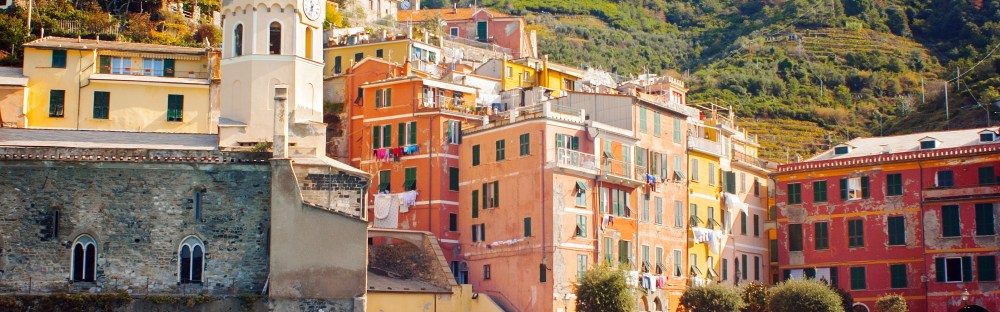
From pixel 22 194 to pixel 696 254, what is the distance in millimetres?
33393

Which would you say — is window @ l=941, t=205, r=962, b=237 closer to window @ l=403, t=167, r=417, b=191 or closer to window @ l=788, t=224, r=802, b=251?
window @ l=788, t=224, r=802, b=251

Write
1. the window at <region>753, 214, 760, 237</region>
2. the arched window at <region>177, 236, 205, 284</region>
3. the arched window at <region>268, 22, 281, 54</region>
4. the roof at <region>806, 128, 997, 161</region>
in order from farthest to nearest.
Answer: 1. the window at <region>753, 214, 760, 237</region>
2. the roof at <region>806, 128, 997, 161</region>
3. the arched window at <region>268, 22, 281, 54</region>
4. the arched window at <region>177, 236, 205, 284</region>

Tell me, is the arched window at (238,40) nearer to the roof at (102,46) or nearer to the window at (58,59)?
the roof at (102,46)

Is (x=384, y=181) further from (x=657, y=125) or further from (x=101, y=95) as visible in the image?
(x=101, y=95)

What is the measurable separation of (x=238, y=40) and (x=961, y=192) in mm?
33832

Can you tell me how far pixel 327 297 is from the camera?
180 ft

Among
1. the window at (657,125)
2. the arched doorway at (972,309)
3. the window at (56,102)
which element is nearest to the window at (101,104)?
the window at (56,102)

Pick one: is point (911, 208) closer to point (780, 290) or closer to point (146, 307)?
point (780, 290)

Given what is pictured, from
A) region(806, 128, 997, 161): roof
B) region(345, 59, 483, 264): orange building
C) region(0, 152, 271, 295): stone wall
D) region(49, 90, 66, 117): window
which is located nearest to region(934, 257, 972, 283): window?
region(806, 128, 997, 161): roof

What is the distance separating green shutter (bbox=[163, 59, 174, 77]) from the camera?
69.9 metres

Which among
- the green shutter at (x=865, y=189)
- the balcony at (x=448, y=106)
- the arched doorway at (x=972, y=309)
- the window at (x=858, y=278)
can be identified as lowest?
the arched doorway at (x=972, y=309)

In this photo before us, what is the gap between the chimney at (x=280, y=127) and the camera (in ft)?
183

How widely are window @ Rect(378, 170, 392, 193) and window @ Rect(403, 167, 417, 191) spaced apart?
97 centimetres

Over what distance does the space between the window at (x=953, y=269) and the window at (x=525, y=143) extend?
20.2 meters
